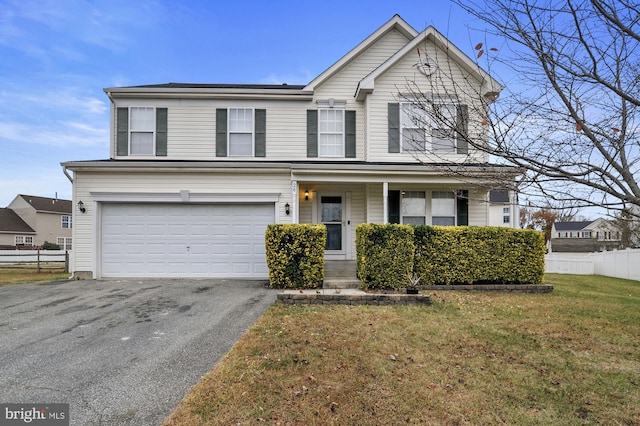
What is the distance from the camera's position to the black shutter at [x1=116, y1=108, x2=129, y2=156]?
11.0 m

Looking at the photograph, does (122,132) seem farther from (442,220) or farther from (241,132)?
(442,220)

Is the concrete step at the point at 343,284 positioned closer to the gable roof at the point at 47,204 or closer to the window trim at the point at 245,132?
the window trim at the point at 245,132

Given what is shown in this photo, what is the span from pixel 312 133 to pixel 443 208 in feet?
16.6

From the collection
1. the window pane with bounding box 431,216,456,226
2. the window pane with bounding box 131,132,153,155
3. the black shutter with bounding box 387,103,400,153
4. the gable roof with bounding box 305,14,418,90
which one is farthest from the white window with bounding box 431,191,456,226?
the window pane with bounding box 131,132,153,155

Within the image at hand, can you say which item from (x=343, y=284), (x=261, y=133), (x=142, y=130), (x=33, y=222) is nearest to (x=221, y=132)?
(x=261, y=133)

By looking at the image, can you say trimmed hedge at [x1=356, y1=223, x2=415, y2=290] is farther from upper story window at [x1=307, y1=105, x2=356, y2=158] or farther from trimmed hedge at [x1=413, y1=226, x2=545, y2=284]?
upper story window at [x1=307, y1=105, x2=356, y2=158]

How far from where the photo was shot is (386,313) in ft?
20.3

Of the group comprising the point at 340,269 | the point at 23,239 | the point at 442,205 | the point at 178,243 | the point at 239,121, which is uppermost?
the point at 239,121

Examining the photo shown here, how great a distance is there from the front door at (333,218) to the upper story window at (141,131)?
572cm

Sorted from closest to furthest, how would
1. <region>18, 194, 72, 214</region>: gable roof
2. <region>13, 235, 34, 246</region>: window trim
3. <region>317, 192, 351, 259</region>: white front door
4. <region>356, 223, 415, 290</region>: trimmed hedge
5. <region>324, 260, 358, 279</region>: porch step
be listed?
<region>356, 223, 415, 290</region>: trimmed hedge → <region>324, 260, 358, 279</region>: porch step → <region>317, 192, 351, 259</region>: white front door → <region>13, 235, 34, 246</region>: window trim → <region>18, 194, 72, 214</region>: gable roof

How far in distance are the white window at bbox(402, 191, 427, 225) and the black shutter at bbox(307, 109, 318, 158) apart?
3.34 m

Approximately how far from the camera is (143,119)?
11.2 m

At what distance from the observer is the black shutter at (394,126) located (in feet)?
34.7

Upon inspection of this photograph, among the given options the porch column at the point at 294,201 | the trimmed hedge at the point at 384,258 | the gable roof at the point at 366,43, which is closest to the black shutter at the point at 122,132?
the porch column at the point at 294,201
